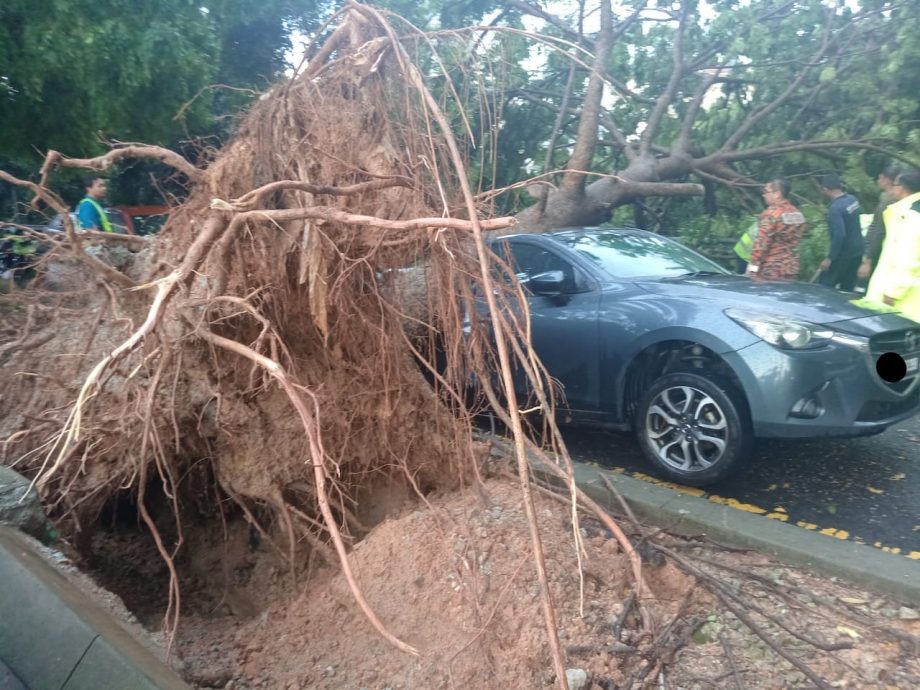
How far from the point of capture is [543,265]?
234 inches

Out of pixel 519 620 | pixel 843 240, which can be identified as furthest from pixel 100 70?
pixel 843 240

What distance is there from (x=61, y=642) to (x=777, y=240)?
6.68 meters

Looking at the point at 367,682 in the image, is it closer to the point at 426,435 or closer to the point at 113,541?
the point at 426,435

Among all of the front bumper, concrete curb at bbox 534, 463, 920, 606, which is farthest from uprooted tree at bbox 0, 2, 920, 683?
the front bumper

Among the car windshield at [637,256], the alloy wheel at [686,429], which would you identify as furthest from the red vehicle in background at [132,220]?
the alloy wheel at [686,429]

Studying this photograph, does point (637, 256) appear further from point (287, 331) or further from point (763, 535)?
point (287, 331)

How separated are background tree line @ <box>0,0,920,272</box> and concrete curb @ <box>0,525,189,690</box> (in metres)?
5.49

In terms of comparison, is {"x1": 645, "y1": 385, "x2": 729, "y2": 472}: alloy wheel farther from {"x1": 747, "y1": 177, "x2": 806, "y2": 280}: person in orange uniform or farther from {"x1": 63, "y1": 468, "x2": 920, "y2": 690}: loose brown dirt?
{"x1": 747, "y1": 177, "x2": 806, "y2": 280}: person in orange uniform

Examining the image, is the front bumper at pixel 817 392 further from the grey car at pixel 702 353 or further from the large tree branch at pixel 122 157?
the large tree branch at pixel 122 157

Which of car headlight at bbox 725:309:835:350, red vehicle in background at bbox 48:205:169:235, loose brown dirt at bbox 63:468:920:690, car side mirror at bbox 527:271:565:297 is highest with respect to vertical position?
red vehicle in background at bbox 48:205:169:235

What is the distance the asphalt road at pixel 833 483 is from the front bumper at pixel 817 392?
51 centimetres

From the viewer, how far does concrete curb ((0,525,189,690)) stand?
2576mm

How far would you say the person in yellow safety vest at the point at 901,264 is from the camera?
548 centimetres

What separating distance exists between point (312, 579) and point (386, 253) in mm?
1942
